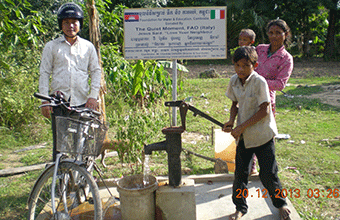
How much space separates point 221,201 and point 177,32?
199 centimetres

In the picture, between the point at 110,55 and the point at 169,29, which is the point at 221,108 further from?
the point at 169,29

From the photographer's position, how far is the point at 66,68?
313 centimetres

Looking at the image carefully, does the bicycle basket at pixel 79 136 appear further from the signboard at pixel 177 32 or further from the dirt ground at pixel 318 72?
the dirt ground at pixel 318 72

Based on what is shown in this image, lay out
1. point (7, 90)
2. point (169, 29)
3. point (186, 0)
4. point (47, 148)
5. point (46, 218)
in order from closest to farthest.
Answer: point (46, 218)
point (169, 29)
point (47, 148)
point (7, 90)
point (186, 0)

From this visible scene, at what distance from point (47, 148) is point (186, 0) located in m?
17.8

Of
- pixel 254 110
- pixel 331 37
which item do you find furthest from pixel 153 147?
pixel 331 37

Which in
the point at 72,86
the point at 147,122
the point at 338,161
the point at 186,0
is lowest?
the point at 338,161

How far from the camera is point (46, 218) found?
306 centimetres

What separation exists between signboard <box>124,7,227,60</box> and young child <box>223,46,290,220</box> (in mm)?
1003

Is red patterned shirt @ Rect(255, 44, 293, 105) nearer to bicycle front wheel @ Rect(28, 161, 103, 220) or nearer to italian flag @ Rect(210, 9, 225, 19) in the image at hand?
italian flag @ Rect(210, 9, 225, 19)

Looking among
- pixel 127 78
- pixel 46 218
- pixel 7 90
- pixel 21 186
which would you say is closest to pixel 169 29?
pixel 127 78

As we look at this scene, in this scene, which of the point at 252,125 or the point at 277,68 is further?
the point at 277,68

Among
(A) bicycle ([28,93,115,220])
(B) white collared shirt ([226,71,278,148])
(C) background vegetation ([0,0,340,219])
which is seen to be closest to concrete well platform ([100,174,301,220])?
(C) background vegetation ([0,0,340,219])
